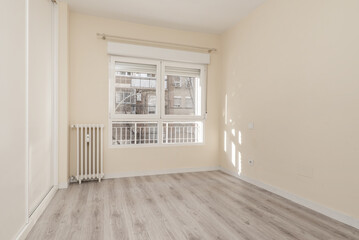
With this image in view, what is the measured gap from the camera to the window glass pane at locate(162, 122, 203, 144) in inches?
163

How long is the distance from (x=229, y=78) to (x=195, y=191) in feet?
7.32

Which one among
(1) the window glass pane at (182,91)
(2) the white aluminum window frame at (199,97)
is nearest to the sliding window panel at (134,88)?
(2) the white aluminum window frame at (199,97)

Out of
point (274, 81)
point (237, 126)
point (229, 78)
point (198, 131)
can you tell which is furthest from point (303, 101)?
point (198, 131)

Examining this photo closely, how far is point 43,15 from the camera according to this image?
2582 millimetres

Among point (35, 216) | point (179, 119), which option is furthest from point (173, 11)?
point (35, 216)

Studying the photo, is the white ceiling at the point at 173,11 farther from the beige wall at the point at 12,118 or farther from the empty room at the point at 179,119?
the beige wall at the point at 12,118

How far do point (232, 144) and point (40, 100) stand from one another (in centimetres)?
308

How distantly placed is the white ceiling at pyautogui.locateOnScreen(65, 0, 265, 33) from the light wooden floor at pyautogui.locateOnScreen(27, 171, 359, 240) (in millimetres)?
2772

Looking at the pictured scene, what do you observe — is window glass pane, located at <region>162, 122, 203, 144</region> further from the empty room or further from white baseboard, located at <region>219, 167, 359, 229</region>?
white baseboard, located at <region>219, 167, 359, 229</region>

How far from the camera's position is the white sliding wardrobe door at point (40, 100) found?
2.13m

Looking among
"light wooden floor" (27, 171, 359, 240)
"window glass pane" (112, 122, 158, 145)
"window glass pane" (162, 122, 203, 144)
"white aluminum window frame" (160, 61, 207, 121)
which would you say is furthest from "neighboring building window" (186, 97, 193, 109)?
"light wooden floor" (27, 171, 359, 240)

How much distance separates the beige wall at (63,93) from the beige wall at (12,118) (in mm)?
1290

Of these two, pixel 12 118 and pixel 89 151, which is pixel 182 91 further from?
pixel 12 118

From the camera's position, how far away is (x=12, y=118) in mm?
1637
